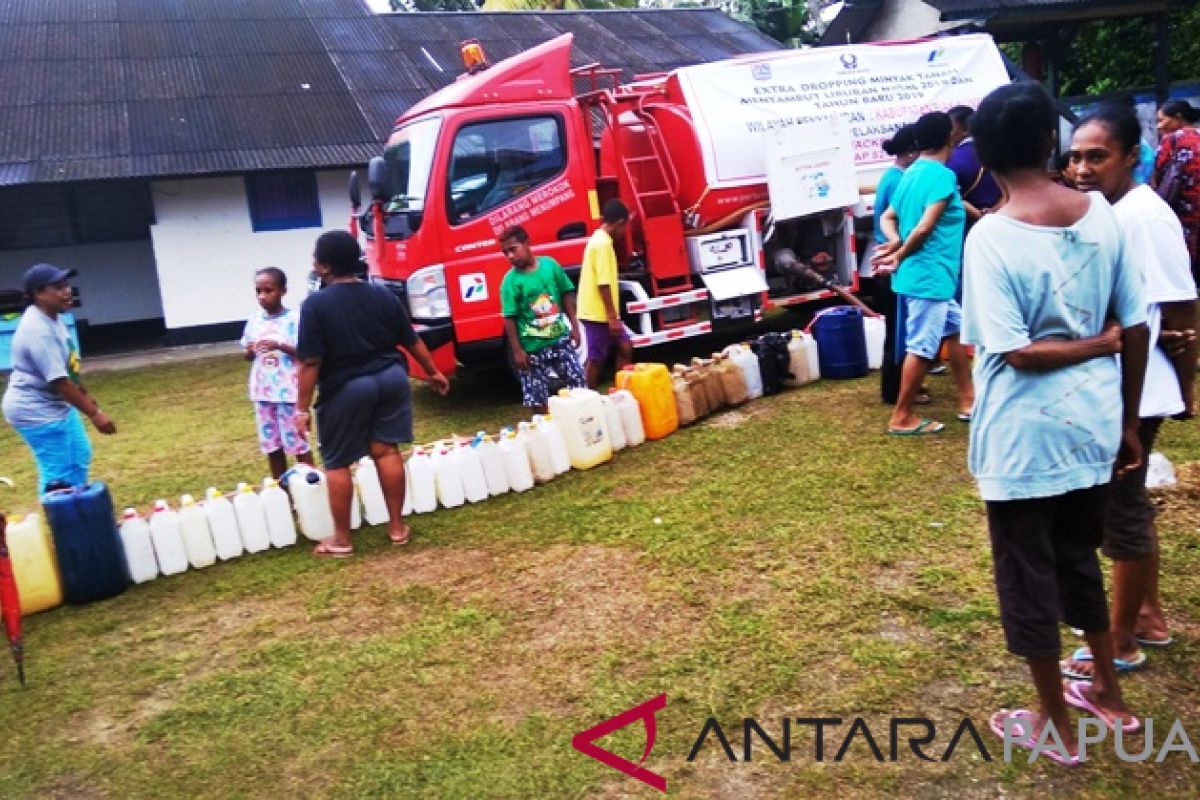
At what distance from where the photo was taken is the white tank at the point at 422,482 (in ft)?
18.2

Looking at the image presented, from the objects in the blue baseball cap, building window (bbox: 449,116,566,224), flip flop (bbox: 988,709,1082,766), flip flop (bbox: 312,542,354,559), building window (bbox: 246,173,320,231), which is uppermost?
building window (bbox: 246,173,320,231)

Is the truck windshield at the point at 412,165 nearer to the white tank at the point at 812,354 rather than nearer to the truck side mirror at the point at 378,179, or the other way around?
the truck side mirror at the point at 378,179

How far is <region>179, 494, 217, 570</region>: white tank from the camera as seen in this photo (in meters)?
5.02

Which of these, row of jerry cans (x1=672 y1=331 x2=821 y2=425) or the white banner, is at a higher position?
Answer: the white banner

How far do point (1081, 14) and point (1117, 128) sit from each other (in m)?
12.9

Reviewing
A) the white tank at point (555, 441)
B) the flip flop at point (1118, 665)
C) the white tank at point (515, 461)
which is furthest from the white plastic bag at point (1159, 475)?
the white tank at point (515, 461)

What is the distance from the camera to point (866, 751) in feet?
9.34

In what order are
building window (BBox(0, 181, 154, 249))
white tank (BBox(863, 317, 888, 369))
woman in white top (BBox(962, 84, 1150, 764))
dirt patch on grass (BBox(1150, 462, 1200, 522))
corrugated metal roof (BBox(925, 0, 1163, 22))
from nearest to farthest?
woman in white top (BBox(962, 84, 1150, 764)) < dirt patch on grass (BBox(1150, 462, 1200, 522)) < white tank (BBox(863, 317, 888, 369)) < corrugated metal roof (BBox(925, 0, 1163, 22)) < building window (BBox(0, 181, 154, 249))

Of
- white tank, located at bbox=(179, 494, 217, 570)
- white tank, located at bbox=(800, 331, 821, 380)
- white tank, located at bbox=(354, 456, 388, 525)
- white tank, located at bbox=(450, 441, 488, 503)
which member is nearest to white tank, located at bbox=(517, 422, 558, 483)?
white tank, located at bbox=(450, 441, 488, 503)

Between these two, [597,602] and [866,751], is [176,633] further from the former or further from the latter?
[866,751]

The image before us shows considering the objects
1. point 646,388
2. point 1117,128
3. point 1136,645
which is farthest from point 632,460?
point 1117,128

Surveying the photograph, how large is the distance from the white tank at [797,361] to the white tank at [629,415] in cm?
173

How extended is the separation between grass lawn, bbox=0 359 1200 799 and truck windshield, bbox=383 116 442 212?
3244 mm

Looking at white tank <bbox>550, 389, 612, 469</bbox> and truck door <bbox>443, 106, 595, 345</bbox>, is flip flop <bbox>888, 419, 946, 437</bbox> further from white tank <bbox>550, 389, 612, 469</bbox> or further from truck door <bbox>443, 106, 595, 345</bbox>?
truck door <bbox>443, 106, 595, 345</bbox>
